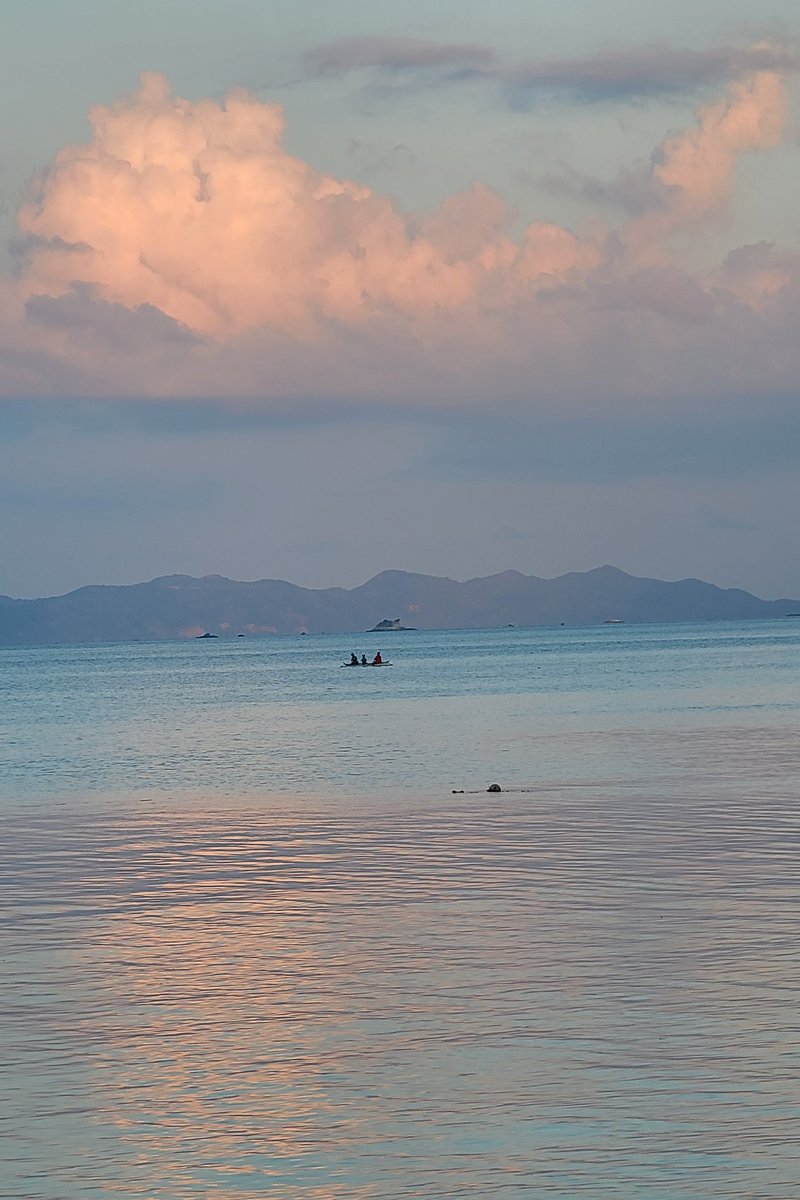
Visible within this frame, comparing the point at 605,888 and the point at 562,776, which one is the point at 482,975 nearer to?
the point at 605,888

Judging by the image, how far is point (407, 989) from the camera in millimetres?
16609

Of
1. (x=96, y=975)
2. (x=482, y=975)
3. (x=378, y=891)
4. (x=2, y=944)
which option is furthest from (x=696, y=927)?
(x=2, y=944)

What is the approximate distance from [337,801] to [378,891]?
14142 mm

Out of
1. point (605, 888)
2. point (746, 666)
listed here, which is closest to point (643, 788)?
point (605, 888)

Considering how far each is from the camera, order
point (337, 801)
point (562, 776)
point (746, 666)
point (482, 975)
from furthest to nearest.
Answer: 1. point (746, 666)
2. point (562, 776)
3. point (337, 801)
4. point (482, 975)

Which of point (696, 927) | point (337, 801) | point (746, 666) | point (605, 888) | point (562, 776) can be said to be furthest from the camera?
point (746, 666)

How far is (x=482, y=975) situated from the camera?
1705cm

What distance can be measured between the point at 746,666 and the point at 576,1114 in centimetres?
11344

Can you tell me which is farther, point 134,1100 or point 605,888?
point 605,888

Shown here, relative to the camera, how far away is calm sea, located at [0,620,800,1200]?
1149 centimetres

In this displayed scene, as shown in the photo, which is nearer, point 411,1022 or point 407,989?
point 411,1022

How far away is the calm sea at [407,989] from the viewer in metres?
11.5

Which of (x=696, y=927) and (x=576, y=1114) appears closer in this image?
(x=576, y=1114)

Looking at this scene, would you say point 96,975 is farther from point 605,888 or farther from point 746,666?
point 746,666
